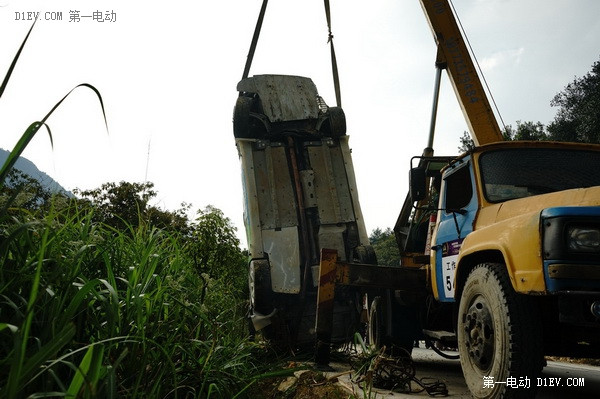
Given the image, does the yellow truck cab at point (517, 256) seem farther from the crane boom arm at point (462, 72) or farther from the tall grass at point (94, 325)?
the crane boom arm at point (462, 72)

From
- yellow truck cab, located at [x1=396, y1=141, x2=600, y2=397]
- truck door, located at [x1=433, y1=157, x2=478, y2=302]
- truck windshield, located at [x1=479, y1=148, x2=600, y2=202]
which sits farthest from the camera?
truck door, located at [x1=433, y1=157, x2=478, y2=302]

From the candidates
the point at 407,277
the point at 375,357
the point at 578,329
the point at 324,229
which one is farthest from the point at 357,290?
the point at 578,329

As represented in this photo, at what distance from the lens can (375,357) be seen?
347cm

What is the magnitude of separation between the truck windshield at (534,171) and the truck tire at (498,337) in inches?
33.5

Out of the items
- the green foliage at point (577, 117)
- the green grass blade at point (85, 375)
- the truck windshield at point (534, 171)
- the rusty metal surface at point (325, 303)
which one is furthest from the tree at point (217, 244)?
the green foliage at point (577, 117)

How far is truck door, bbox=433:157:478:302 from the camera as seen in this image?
3.80 metres

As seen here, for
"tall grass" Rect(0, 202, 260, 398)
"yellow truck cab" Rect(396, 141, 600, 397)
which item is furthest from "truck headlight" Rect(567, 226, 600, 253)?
"tall grass" Rect(0, 202, 260, 398)

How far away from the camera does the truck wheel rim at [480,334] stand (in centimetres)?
287

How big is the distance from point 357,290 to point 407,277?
1576mm

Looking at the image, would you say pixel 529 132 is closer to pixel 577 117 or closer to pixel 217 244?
pixel 577 117

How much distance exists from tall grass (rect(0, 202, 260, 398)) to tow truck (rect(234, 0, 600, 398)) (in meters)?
1.57

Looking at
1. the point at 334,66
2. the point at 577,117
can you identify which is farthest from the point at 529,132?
the point at 334,66

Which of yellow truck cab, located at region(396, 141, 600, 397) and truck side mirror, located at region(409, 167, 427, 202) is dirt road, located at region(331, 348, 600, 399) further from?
truck side mirror, located at region(409, 167, 427, 202)

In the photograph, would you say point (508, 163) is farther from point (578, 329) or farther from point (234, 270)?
point (234, 270)
